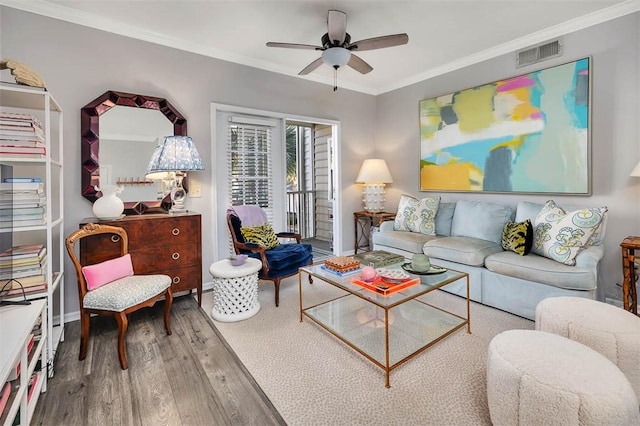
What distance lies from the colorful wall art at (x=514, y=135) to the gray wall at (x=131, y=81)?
1.76 meters

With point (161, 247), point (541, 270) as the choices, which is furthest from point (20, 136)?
point (541, 270)

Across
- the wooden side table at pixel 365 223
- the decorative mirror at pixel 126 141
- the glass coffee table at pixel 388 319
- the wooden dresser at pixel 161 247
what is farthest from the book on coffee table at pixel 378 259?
the decorative mirror at pixel 126 141

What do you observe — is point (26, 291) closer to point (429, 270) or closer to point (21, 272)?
point (21, 272)

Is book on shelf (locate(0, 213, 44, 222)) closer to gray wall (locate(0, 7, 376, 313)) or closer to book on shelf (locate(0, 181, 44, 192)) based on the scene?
book on shelf (locate(0, 181, 44, 192))

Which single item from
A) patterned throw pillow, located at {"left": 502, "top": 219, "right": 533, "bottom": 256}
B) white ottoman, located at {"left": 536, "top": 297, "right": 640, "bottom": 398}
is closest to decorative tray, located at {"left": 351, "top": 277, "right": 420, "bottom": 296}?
white ottoman, located at {"left": 536, "top": 297, "right": 640, "bottom": 398}

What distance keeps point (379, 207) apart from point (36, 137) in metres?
3.96

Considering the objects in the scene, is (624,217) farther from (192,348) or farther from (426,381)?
(192,348)

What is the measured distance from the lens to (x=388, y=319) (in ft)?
6.62

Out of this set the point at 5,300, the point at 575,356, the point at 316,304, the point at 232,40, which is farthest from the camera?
the point at 232,40

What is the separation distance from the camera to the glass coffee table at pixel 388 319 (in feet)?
6.35

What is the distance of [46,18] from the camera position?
Answer: 8.36ft

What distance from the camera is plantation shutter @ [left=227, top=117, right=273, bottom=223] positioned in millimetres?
3779

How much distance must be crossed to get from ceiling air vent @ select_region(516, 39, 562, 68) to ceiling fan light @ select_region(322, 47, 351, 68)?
2072 millimetres

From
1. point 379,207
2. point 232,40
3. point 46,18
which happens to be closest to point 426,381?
point 379,207
